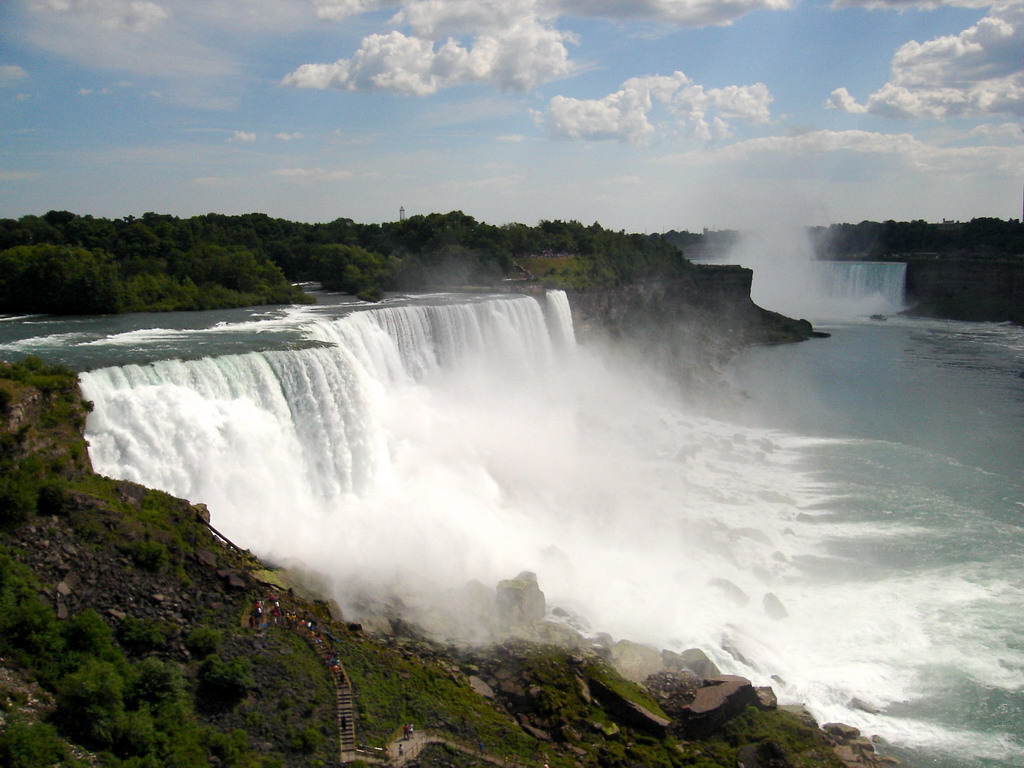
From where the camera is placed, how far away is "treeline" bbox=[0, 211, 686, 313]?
27.2 metres

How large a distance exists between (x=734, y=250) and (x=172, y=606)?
92.4 metres

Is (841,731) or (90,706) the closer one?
(90,706)

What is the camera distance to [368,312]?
2548 centimetres

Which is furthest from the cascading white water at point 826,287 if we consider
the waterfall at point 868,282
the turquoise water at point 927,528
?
the turquoise water at point 927,528

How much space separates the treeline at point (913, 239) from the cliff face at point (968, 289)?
12676 millimetres

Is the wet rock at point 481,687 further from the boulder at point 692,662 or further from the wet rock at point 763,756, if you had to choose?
the wet rock at point 763,756

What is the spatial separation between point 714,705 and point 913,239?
99354 millimetres

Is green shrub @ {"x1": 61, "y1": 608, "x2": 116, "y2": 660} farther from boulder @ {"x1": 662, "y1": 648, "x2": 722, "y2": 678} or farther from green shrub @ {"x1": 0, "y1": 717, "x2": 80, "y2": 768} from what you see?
boulder @ {"x1": 662, "y1": 648, "x2": 722, "y2": 678}

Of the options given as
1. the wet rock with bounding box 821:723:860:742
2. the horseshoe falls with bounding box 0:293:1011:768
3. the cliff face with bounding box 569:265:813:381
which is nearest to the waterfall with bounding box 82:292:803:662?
the horseshoe falls with bounding box 0:293:1011:768

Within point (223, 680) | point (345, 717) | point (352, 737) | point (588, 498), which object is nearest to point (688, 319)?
point (588, 498)

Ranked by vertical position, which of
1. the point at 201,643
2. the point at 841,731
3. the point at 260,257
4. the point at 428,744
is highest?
the point at 260,257

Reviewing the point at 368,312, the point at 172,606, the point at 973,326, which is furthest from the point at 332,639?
the point at 973,326

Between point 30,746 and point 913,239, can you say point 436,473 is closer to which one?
point 30,746

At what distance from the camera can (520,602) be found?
1470cm
